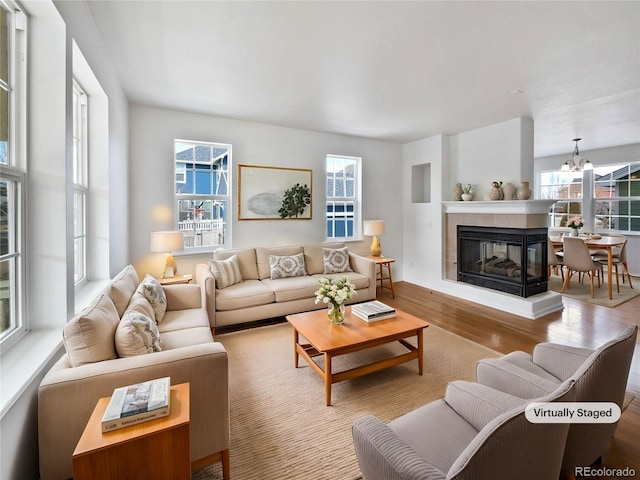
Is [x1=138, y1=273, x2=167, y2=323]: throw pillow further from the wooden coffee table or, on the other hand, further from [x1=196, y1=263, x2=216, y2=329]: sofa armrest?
the wooden coffee table

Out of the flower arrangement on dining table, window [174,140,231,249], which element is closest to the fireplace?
the flower arrangement on dining table

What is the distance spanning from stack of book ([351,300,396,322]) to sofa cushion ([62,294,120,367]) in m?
1.84

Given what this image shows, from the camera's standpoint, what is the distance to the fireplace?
418 cm

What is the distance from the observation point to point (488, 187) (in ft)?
15.4

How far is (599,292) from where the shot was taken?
499cm

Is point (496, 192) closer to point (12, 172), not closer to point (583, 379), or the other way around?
point (583, 379)

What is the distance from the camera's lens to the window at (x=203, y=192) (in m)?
4.19

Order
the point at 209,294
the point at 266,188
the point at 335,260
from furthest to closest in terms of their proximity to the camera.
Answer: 1. the point at 266,188
2. the point at 335,260
3. the point at 209,294

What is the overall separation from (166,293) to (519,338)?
3655mm

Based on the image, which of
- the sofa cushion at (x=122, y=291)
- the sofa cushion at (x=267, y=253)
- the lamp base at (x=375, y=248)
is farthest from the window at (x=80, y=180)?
the lamp base at (x=375, y=248)

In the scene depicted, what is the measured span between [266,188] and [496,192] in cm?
333

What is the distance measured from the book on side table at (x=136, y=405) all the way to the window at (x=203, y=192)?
10.4 feet

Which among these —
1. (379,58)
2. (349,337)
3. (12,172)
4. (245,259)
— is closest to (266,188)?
(245,259)

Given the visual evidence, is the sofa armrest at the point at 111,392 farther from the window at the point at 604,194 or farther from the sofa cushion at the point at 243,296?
the window at the point at 604,194
